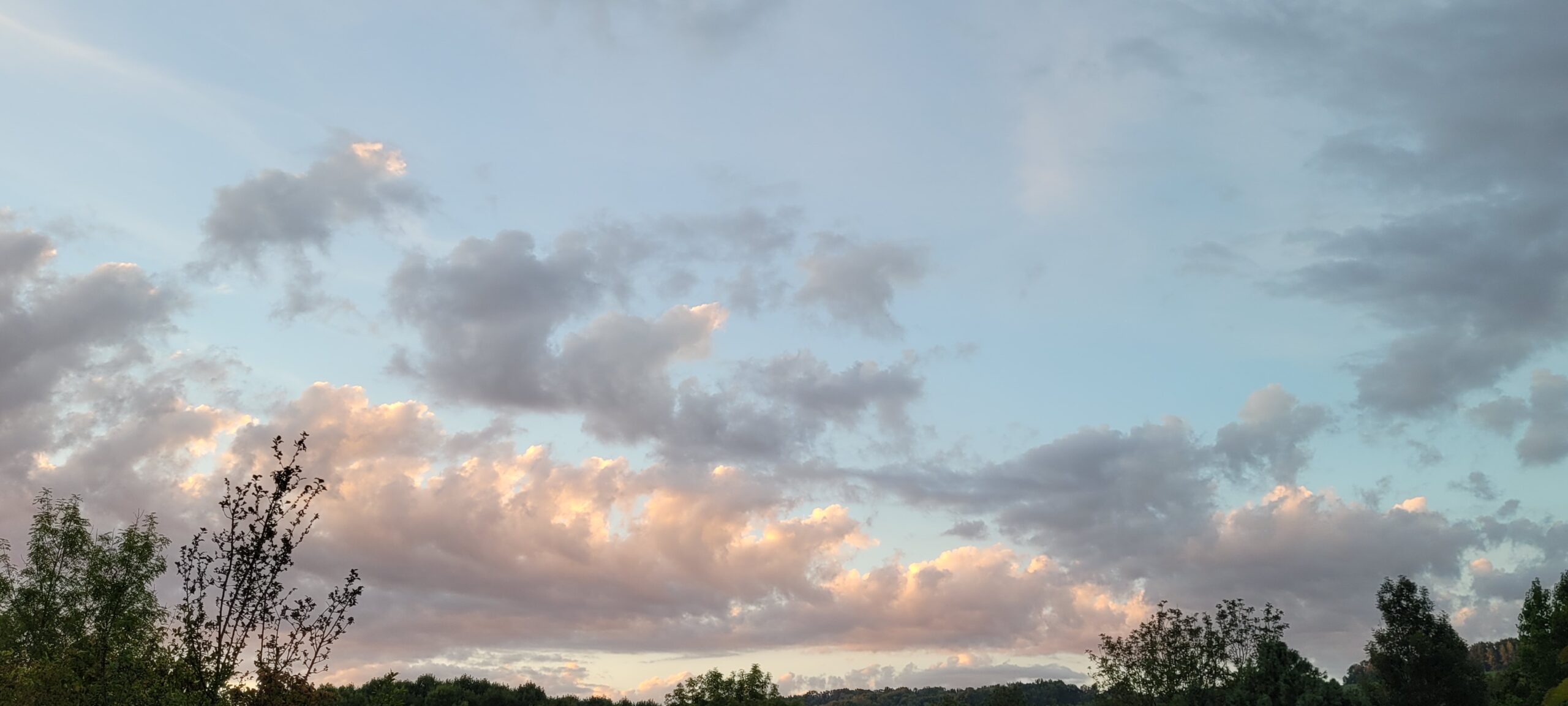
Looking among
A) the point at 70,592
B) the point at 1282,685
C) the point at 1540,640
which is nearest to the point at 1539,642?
the point at 1540,640

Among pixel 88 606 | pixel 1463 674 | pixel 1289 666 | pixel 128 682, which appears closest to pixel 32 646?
pixel 88 606

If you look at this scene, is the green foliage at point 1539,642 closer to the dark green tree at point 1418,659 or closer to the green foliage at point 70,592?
the dark green tree at point 1418,659

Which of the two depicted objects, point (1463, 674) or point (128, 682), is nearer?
point (128, 682)

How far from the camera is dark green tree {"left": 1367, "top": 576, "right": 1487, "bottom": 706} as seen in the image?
86688mm

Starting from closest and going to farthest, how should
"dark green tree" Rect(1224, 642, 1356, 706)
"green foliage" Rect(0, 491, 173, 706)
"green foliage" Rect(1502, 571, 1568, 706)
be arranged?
"green foliage" Rect(0, 491, 173, 706) → "dark green tree" Rect(1224, 642, 1356, 706) → "green foliage" Rect(1502, 571, 1568, 706)

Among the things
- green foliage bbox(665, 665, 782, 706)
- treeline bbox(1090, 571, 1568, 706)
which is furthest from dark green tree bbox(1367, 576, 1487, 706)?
green foliage bbox(665, 665, 782, 706)

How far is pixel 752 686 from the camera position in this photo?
108562 mm

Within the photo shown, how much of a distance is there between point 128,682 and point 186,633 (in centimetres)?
688

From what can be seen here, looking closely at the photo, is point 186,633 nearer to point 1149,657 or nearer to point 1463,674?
point 1149,657

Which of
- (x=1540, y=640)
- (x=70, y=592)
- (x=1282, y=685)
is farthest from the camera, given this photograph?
(x=1540, y=640)

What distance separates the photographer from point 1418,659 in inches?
3474

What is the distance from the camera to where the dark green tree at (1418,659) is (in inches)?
3413

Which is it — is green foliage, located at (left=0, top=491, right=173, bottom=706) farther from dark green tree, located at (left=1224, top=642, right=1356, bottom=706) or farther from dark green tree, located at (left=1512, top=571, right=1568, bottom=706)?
dark green tree, located at (left=1512, top=571, right=1568, bottom=706)

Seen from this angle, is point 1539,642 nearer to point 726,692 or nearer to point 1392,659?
point 1392,659
